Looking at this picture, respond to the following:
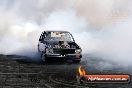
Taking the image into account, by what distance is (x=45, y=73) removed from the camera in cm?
1565

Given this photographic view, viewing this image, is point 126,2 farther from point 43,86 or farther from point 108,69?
point 43,86

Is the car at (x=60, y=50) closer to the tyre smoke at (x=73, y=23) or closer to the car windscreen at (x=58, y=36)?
the car windscreen at (x=58, y=36)

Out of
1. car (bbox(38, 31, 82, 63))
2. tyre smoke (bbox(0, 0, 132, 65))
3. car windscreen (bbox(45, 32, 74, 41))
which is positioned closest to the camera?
car (bbox(38, 31, 82, 63))

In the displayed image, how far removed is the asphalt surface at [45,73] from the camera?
12.9 m

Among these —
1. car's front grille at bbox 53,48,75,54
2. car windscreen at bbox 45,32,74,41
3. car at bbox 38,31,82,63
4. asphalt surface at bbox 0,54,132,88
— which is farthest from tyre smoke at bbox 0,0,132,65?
asphalt surface at bbox 0,54,132,88

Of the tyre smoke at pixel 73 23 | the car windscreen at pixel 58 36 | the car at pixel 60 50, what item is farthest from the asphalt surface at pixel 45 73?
the tyre smoke at pixel 73 23

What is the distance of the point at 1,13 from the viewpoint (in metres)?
36.8

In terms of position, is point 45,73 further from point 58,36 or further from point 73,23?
point 73,23

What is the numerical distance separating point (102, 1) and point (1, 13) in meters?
10.8

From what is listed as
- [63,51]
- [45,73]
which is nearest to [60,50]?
[63,51]

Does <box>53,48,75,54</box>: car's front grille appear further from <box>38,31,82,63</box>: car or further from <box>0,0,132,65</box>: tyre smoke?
<box>0,0,132,65</box>: tyre smoke

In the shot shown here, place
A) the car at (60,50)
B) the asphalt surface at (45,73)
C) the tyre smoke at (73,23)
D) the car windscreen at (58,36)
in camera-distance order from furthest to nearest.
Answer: the tyre smoke at (73,23), the car windscreen at (58,36), the car at (60,50), the asphalt surface at (45,73)

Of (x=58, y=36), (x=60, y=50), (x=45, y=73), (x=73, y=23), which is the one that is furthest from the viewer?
(x=73, y=23)

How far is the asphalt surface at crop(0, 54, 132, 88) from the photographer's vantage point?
42.2 ft
